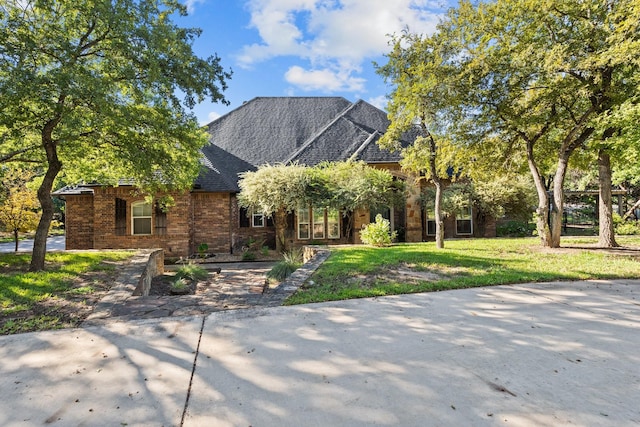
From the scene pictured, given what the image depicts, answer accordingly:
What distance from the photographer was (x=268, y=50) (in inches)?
541

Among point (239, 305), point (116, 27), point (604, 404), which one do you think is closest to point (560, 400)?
point (604, 404)

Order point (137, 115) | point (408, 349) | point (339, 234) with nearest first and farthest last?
point (408, 349) → point (137, 115) → point (339, 234)

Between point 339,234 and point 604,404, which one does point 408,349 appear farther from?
point 339,234

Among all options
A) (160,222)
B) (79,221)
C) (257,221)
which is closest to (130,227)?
(160,222)

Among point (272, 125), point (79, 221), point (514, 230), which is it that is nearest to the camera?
point (79, 221)

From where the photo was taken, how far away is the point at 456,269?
24.5 feet

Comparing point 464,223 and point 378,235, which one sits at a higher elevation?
point 464,223

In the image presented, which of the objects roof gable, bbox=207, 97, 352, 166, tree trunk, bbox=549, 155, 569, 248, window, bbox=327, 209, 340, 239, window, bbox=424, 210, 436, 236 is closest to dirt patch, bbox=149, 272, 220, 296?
window, bbox=327, 209, 340, 239

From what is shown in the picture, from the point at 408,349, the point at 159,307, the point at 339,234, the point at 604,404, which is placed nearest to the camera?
the point at 604,404

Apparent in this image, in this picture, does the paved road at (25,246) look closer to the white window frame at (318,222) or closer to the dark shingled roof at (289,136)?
the dark shingled roof at (289,136)

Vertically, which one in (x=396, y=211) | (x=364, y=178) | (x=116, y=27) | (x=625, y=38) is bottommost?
(x=396, y=211)

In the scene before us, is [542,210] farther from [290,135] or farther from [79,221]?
[79,221]

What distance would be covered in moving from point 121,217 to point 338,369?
14806 mm

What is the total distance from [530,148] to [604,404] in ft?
31.9
